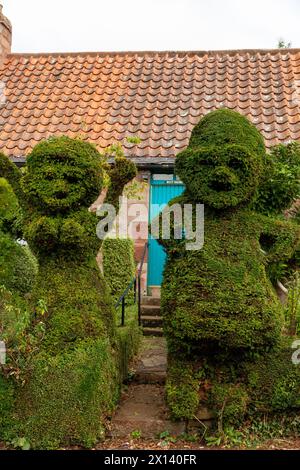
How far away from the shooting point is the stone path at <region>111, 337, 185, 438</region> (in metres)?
4.58

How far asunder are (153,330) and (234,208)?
328cm

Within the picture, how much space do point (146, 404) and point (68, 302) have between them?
1394 mm

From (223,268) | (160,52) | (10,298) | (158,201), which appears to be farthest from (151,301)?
(160,52)

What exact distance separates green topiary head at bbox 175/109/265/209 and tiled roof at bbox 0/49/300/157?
4.09m

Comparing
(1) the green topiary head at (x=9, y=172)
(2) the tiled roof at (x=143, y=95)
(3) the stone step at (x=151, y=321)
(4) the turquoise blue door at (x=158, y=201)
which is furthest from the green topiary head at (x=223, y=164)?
(4) the turquoise blue door at (x=158, y=201)

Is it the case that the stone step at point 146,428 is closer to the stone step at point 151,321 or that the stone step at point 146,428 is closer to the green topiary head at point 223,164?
the green topiary head at point 223,164

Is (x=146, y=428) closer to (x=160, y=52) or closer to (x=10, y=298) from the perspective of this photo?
(x=10, y=298)

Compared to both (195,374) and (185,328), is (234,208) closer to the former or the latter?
(185,328)

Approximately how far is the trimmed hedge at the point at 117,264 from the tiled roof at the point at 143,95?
165 cm

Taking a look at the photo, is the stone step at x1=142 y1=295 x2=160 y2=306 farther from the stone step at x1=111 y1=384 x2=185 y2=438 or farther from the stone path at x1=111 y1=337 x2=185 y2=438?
the stone step at x1=111 y1=384 x2=185 y2=438

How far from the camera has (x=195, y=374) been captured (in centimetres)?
452

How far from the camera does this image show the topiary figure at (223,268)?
14.1 feet

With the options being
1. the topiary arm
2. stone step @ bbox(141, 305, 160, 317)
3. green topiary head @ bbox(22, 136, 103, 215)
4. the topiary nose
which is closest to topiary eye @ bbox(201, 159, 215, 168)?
the topiary nose
